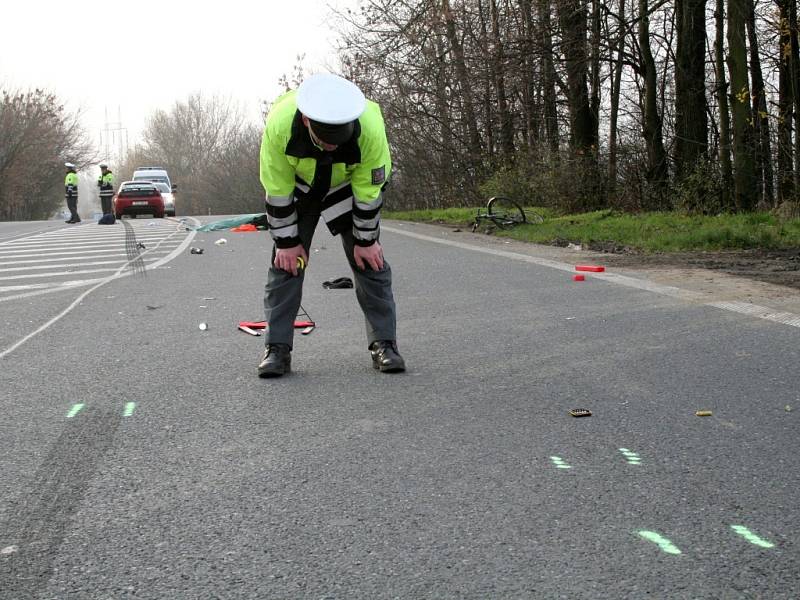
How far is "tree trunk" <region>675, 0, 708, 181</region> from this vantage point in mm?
19328

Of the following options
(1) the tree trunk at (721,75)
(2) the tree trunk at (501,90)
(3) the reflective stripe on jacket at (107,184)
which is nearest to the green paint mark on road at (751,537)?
(1) the tree trunk at (721,75)

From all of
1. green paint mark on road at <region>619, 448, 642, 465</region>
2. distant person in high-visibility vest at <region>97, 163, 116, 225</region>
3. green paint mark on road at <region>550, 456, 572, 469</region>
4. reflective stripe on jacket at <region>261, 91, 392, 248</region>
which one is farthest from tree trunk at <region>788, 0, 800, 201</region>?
distant person in high-visibility vest at <region>97, 163, 116, 225</region>

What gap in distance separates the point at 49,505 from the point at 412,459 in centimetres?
128

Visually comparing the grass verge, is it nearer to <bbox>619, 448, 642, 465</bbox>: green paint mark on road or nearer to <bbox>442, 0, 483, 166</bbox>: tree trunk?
<bbox>442, 0, 483, 166</bbox>: tree trunk

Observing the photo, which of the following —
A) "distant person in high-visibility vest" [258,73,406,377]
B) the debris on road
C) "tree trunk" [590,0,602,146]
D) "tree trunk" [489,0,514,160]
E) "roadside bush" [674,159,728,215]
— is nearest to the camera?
the debris on road

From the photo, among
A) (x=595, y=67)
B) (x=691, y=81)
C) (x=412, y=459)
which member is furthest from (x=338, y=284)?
(x=595, y=67)

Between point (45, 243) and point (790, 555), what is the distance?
17064 millimetres

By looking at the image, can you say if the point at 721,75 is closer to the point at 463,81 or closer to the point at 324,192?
the point at 463,81

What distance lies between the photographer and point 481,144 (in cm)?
2955

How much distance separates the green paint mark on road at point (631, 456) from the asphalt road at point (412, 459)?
14 millimetres

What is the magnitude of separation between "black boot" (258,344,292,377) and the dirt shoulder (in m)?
3.89

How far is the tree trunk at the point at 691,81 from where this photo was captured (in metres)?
19.3

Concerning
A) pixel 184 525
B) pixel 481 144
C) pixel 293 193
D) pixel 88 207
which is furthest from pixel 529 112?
pixel 88 207

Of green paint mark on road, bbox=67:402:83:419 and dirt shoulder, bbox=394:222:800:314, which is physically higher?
dirt shoulder, bbox=394:222:800:314
